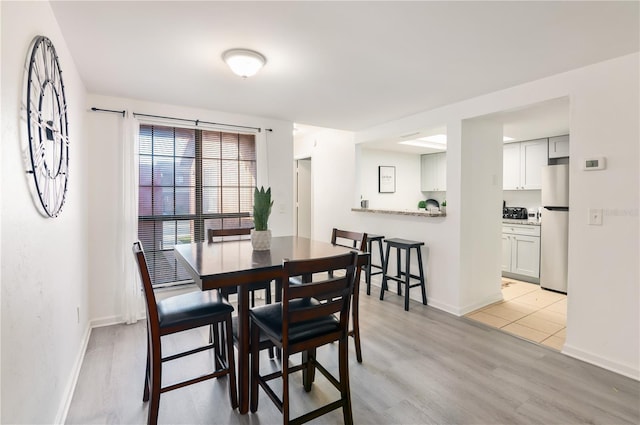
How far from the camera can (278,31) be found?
6.55 feet

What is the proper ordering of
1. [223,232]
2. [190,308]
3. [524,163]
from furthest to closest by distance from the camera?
[524,163] → [223,232] → [190,308]

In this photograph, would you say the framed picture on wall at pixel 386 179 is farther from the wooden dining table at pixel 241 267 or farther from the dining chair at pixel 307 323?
the dining chair at pixel 307 323

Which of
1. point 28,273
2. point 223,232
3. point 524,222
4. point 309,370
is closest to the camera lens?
point 28,273

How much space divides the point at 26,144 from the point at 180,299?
3.83 ft

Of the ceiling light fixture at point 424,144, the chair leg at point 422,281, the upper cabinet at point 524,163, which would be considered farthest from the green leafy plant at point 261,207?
the upper cabinet at point 524,163

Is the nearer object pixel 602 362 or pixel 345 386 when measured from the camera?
pixel 345 386

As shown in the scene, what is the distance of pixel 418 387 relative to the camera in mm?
2168

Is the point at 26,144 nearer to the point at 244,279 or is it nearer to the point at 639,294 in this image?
the point at 244,279

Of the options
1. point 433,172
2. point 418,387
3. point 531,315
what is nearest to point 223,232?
point 418,387

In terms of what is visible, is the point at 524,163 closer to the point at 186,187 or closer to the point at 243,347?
the point at 186,187

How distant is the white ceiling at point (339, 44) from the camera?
178 centimetres

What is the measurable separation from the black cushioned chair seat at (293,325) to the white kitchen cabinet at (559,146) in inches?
179

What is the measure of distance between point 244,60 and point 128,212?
6.72 feet

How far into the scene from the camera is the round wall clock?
1411 millimetres
